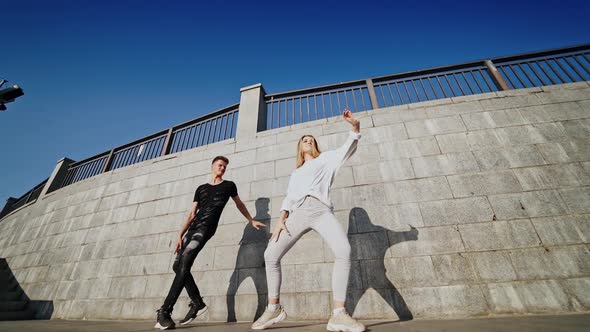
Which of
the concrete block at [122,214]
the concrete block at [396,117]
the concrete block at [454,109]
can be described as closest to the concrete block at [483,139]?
the concrete block at [454,109]

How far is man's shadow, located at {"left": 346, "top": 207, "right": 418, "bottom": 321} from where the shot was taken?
263cm

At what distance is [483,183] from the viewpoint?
3088 mm

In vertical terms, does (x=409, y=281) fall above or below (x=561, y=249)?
below

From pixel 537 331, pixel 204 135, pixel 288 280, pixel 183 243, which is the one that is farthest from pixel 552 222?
pixel 204 135

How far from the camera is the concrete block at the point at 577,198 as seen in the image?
2732 mm

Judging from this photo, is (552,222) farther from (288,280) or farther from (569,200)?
(288,280)

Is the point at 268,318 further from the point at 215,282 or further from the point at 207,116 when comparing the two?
the point at 207,116

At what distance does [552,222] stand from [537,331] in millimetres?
1906

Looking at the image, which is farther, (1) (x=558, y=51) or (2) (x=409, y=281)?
(1) (x=558, y=51)

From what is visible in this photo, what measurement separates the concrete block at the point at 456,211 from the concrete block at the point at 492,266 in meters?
0.42

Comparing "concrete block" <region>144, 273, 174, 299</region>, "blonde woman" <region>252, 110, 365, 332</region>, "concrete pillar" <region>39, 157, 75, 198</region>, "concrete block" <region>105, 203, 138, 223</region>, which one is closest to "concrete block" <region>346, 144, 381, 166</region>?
"blonde woman" <region>252, 110, 365, 332</region>

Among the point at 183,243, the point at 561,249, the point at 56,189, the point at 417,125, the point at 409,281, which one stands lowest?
the point at 409,281

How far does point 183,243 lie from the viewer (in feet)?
8.10

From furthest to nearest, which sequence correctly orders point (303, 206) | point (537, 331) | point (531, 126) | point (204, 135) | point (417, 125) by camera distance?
point (204, 135) → point (417, 125) → point (531, 126) → point (303, 206) → point (537, 331)
